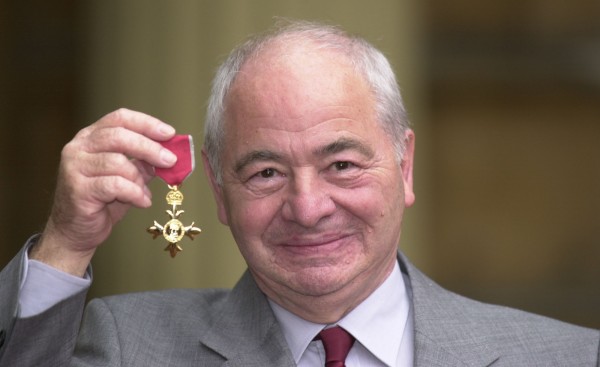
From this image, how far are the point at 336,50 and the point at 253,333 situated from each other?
78 cm

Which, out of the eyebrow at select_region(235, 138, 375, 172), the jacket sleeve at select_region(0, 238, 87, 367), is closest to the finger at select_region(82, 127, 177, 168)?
the jacket sleeve at select_region(0, 238, 87, 367)

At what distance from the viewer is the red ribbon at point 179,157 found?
2.81 meters

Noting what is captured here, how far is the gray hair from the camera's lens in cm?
329

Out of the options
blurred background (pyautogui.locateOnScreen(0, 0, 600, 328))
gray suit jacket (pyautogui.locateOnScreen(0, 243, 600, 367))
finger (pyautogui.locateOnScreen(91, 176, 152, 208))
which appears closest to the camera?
finger (pyautogui.locateOnScreen(91, 176, 152, 208))

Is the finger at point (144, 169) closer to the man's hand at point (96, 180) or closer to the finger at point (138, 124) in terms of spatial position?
the man's hand at point (96, 180)

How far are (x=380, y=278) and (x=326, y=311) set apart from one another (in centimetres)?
20

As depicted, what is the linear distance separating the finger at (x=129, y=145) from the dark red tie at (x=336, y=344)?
72 cm

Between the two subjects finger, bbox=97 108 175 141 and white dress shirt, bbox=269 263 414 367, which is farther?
white dress shirt, bbox=269 263 414 367

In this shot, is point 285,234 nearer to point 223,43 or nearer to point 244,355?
point 244,355

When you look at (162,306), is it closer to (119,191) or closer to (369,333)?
(369,333)

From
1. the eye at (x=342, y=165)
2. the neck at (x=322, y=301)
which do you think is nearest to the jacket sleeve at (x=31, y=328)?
the neck at (x=322, y=301)

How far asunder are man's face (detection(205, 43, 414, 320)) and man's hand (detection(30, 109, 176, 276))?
0.41 m

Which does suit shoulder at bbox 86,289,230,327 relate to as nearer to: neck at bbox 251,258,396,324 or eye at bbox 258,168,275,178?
neck at bbox 251,258,396,324

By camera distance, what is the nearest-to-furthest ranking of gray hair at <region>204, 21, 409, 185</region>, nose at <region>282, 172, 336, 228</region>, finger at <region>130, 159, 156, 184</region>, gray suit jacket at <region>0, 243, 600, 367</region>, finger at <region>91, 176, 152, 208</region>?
Answer: 1. finger at <region>91, 176, 152, 208</region>
2. finger at <region>130, 159, 156, 184</region>
3. nose at <region>282, 172, 336, 228</region>
4. gray suit jacket at <region>0, 243, 600, 367</region>
5. gray hair at <region>204, 21, 409, 185</region>
